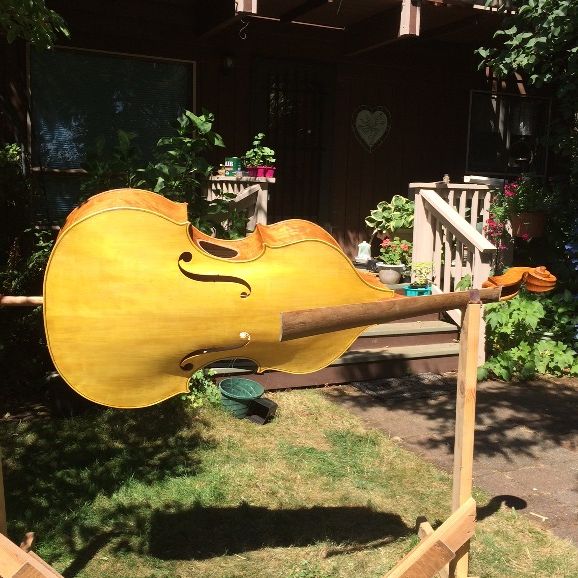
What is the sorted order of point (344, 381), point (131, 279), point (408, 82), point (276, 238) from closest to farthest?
1. point (131, 279)
2. point (276, 238)
3. point (344, 381)
4. point (408, 82)

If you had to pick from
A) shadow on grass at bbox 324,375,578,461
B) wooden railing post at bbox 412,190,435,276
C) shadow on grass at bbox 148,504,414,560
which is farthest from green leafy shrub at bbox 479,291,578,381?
shadow on grass at bbox 148,504,414,560

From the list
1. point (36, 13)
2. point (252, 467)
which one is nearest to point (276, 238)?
point (252, 467)

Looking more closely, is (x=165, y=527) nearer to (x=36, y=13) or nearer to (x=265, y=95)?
(x=36, y=13)

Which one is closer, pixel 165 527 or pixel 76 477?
pixel 165 527

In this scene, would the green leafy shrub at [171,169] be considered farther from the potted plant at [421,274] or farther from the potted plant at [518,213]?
the potted plant at [518,213]

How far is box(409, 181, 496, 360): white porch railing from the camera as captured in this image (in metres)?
6.11

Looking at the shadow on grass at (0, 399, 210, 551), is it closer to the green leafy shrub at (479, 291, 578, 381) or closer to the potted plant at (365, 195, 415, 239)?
the green leafy shrub at (479, 291, 578, 381)

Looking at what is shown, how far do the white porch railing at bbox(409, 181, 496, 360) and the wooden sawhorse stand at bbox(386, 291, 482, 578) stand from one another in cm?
365

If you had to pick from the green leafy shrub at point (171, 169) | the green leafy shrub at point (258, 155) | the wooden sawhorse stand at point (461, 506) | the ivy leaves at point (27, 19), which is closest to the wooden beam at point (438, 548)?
the wooden sawhorse stand at point (461, 506)

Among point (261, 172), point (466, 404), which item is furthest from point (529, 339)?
point (466, 404)

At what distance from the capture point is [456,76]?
8969 mm

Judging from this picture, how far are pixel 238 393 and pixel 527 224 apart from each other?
3.60m

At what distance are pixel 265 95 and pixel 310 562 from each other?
240 inches

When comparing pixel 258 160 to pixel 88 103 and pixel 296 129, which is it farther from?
pixel 88 103
